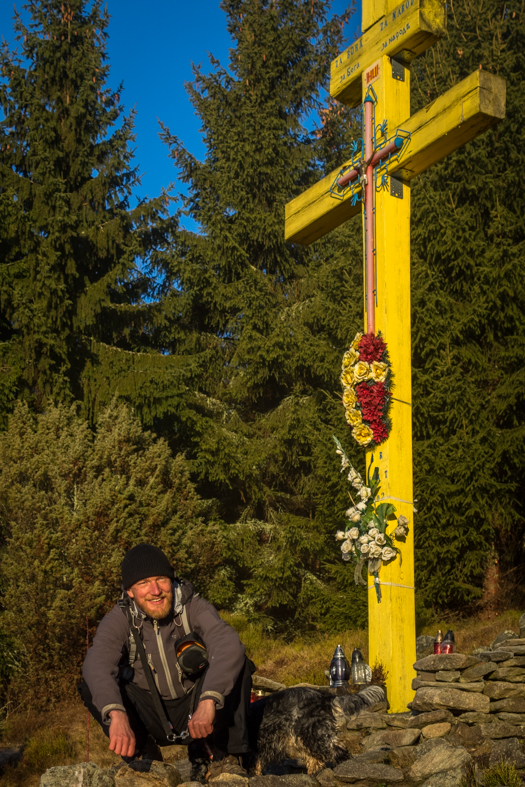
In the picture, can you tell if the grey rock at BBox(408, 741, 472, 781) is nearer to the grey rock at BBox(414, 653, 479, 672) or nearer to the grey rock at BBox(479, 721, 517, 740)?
the grey rock at BBox(479, 721, 517, 740)

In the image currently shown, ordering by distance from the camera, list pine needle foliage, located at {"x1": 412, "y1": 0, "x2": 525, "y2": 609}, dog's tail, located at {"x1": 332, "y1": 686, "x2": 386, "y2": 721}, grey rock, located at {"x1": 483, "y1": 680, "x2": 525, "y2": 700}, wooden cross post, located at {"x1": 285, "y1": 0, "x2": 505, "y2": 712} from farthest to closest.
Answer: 1. pine needle foliage, located at {"x1": 412, "y1": 0, "x2": 525, "y2": 609}
2. wooden cross post, located at {"x1": 285, "y1": 0, "x2": 505, "y2": 712}
3. dog's tail, located at {"x1": 332, "y1": 686, "x2": 386, "y2": 721}
4. grey rock, located at {"x1": 483, "y1": 680, "x2": 525, "y2": 700}

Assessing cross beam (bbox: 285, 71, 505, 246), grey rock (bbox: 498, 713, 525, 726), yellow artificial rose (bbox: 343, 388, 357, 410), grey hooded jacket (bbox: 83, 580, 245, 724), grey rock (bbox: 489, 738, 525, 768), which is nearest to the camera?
grey hooded jacket (bbox: 83, 580, 245, 724)

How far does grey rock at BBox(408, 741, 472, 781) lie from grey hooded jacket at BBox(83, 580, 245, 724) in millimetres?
1256

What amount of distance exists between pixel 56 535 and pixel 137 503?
154 centimetres

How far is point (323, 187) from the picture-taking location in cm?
710

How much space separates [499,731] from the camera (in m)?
4.43

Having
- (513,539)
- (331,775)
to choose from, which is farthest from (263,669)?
(331,775)

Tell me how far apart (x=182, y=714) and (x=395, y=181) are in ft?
14.8

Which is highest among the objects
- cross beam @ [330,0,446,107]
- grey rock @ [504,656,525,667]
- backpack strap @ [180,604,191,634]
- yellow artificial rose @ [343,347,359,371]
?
cross beam @ [330,0,446,107]

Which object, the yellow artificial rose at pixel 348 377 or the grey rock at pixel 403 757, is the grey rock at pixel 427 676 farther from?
the yellow artificial rose at pixel 348 377

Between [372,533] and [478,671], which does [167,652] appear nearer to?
[478,671]

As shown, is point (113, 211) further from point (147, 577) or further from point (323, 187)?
point (147, 577)

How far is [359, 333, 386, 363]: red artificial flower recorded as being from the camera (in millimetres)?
6008

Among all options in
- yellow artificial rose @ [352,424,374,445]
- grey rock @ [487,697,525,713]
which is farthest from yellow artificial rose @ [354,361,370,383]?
grey rock @ [487,697,525,713]
